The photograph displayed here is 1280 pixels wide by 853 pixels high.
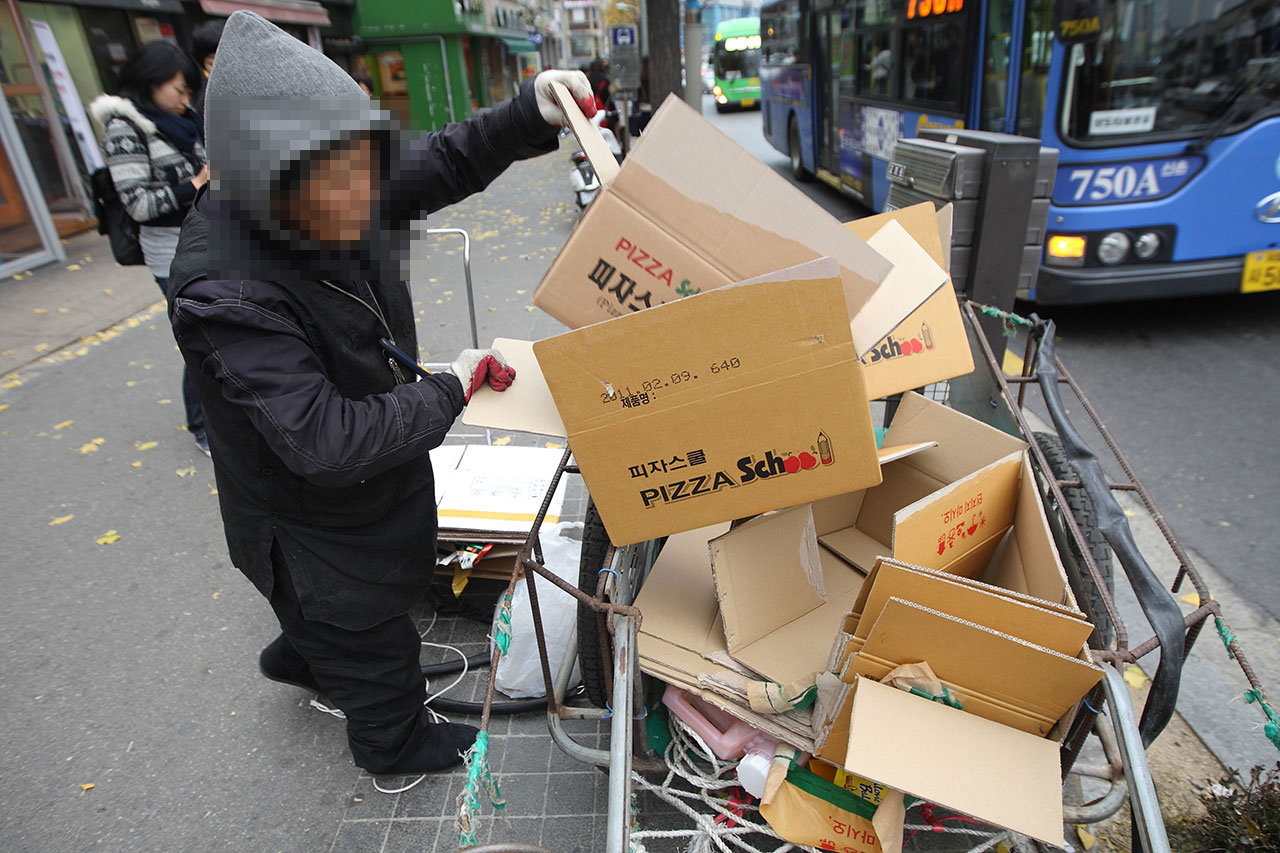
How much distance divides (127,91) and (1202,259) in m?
6.30

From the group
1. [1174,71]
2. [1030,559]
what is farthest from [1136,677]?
[1174,71]

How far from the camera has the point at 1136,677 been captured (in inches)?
103

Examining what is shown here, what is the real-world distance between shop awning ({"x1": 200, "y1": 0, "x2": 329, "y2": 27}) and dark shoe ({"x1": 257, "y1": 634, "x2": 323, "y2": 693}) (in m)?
11.3

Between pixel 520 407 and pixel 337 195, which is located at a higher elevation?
pixel 337 195

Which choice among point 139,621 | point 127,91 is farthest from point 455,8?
point 139,621

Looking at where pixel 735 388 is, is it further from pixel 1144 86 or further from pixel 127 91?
pixel 1144 86

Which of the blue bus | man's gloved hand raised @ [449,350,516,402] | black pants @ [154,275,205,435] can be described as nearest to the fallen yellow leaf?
man's gloved hand raised @ [449,350,516,402]

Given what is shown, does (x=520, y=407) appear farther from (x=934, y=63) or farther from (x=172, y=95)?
(x=934, y=63)

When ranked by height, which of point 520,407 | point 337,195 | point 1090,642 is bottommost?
point 1090,642

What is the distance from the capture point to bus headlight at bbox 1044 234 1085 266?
4.97 metres

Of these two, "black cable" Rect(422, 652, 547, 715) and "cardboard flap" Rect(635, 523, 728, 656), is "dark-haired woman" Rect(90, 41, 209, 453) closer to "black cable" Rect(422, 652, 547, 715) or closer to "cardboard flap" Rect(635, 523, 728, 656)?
"black cable" Rect(422, 652, 547, 715)

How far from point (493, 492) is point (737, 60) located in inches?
986

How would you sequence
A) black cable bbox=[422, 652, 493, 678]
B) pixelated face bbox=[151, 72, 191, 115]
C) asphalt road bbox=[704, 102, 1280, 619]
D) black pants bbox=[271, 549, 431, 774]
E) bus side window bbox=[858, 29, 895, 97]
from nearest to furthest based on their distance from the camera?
black pants bbox=[271, 549, 431, 774] → black cable bbox=[422, 652, 493, 678] → asphalt road bbox=[704, 102, 1280, 619] → pixelated face bbox=[151, 72, 191, 115] → bus side window bbox=[858, 29, 895, 97]

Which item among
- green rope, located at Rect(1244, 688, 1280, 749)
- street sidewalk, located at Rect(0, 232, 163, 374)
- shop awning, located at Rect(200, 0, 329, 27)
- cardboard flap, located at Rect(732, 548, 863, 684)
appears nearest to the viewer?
green rope, located at Rect(1244, 688, 1280, 749)
